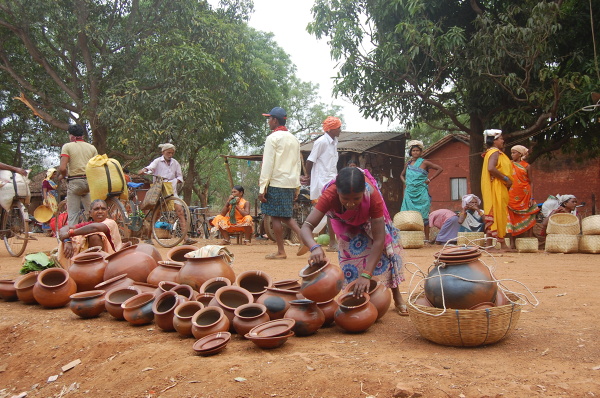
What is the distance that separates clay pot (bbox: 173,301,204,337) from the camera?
313cm

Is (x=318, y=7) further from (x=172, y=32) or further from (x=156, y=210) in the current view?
(x=156, y=210)

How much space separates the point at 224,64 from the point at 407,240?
8533 millimetres

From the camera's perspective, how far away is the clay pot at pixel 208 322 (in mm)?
3002

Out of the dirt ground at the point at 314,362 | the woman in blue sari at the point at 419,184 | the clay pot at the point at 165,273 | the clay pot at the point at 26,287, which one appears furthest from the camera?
the woman in blue sari at the point at 419,184

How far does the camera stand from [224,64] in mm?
14703

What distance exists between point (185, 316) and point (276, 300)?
22.9 inches

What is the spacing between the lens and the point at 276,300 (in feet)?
10.7

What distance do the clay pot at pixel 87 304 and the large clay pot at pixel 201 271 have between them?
24.3 inches

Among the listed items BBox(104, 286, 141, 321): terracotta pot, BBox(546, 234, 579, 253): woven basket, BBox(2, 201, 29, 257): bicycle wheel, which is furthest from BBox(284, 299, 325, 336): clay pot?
BBox(546, 234, 579, 253): woven basket

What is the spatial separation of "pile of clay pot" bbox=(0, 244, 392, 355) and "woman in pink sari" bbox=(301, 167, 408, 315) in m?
0.15

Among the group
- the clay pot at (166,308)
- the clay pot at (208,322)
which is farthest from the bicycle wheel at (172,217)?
the clay pot at (208,322)

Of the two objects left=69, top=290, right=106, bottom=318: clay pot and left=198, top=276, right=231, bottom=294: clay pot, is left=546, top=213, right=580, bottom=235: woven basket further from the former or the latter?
left=69, top=290, right=106, bottom=318: clay pot

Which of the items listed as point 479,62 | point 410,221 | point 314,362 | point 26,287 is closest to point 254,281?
point 314,362

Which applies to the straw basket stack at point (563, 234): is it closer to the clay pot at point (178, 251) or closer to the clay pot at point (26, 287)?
the clay pot at point (178, 251)
